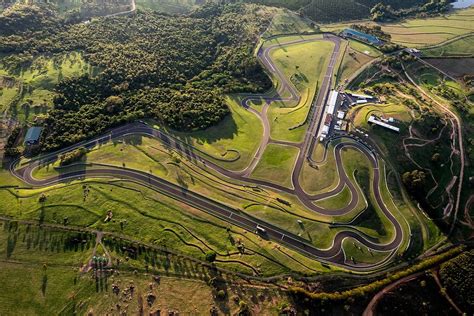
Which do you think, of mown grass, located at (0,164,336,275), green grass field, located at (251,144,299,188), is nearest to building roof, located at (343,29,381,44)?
green grass field, located at (251,144,299,188)

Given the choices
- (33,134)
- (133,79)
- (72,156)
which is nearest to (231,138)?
(133,79)

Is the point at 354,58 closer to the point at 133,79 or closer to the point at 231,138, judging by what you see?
the point at 231,138

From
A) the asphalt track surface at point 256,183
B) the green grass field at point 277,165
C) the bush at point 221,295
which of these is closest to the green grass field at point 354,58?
the asphalt track surface at point 256,183

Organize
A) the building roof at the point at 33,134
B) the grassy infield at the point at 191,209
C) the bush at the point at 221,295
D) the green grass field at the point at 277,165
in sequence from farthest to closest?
the building roof at the point at 33,134 < the green grass field at the point at 277,165 < the grassy infield at the point at 191,209 < the bush at the point at 221,295

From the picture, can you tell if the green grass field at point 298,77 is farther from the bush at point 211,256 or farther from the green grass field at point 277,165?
the bush at point 211,256

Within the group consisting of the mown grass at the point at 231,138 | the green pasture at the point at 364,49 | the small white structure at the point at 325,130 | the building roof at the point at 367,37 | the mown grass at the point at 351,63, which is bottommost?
the mown grass at the point at 231,138

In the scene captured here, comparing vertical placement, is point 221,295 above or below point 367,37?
below

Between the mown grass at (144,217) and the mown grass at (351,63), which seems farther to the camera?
the mown grass at (351,63)
